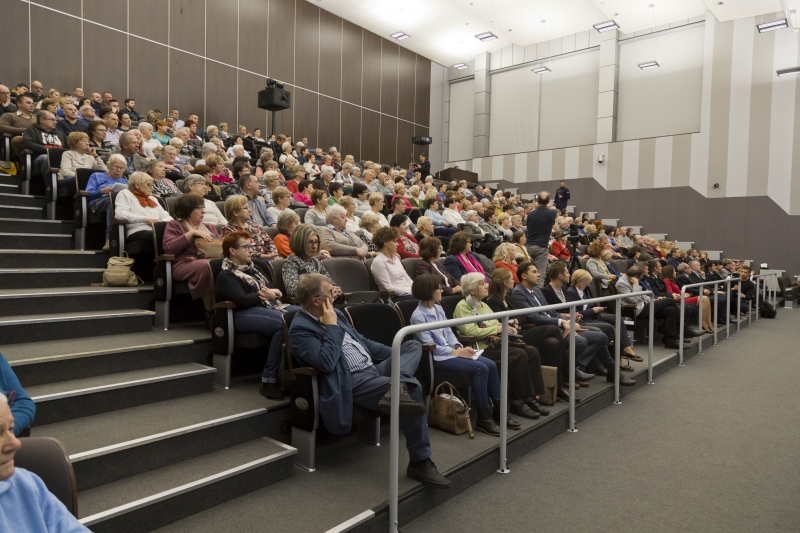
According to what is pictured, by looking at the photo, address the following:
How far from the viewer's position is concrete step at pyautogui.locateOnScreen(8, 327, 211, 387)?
Answer: 7.95ft

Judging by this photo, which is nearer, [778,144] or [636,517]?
[636,517]

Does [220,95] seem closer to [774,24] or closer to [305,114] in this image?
[305,114]

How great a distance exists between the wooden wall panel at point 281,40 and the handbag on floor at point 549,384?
398 inches

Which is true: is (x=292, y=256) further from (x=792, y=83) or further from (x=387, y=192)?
(x=792, y=83)

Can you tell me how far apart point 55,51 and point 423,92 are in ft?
31.3

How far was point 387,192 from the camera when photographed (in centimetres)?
823

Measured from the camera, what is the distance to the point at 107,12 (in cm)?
913

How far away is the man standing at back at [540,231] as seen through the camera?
6293mm

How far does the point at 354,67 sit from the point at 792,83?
30.9 feet

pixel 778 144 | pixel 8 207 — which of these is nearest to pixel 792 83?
pixel 778 144

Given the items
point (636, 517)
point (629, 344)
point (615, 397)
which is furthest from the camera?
point (629, 344)

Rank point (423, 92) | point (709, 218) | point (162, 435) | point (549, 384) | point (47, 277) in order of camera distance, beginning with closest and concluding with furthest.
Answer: point (162, 435)
point (47, 277)
point (549, 384)
point (709, 218)
point (423, 92)

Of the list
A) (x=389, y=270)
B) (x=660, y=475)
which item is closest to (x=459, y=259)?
(x=389, y=270)

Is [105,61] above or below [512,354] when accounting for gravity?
above
